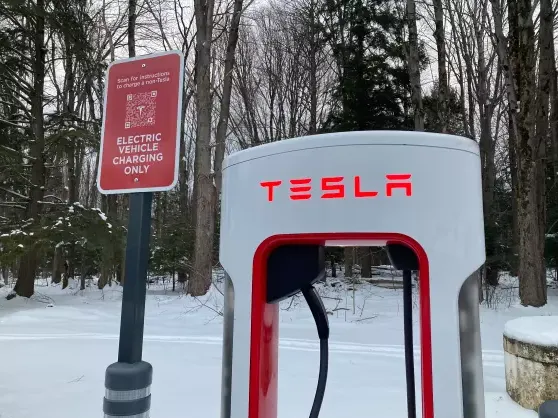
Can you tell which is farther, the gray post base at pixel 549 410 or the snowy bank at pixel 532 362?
the snowy bank at pixel 532 362

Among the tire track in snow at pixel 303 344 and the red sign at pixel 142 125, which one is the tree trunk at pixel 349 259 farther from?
the red sign at pixel 142 125

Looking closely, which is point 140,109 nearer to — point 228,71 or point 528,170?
point 528,170

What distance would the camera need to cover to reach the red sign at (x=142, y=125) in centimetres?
209

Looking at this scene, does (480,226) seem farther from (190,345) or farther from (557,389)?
(190,345)

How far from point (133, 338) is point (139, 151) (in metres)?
0.86

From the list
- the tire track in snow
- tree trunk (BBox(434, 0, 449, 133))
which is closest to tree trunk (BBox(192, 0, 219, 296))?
the tire track in snow

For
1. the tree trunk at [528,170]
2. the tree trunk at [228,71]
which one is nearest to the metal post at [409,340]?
the tree trunk at [528,170]

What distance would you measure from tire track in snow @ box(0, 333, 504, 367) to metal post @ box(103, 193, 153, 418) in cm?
376

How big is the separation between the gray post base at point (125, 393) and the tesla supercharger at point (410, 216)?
0.67 metres

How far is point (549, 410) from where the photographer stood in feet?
2.97

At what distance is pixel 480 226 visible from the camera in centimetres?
126

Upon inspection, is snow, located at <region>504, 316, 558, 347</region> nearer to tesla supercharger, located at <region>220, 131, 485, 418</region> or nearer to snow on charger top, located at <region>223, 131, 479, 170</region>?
tesla supercharger, located at <region>220, 131, 485, 418</region>

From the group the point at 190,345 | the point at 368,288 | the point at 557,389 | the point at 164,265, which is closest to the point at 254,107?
the point at 164,265

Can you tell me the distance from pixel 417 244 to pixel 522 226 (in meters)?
8.34
